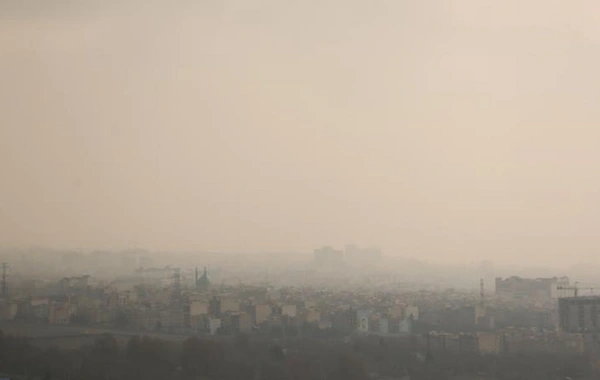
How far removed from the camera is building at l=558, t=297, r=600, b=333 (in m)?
11.0

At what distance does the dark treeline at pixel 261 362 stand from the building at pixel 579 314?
2.21 meters

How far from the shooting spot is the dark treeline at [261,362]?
23.0 feet

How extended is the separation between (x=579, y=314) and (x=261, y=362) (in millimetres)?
5431

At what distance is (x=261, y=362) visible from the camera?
783cm

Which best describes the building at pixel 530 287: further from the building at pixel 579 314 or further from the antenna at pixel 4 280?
the antenna at pixel 4 280

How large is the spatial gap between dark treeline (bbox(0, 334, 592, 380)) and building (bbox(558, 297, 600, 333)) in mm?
2213

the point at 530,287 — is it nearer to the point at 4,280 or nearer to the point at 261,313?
the point at 261,313

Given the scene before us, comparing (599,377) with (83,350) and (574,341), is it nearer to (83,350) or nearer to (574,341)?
(574,341)

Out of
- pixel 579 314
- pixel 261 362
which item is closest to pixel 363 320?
pixel 579 314

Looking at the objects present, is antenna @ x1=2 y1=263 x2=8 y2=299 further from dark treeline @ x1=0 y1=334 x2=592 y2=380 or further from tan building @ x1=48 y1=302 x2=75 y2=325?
dark treeline @ x1=0 y1=334 x2=592 y2=380

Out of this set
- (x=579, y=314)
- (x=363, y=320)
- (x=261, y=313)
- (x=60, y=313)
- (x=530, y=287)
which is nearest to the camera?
(x=60, y=313)

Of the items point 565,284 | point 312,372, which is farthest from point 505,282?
point 312,372

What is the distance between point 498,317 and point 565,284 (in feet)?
14.8

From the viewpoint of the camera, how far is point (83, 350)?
24.7 ft
